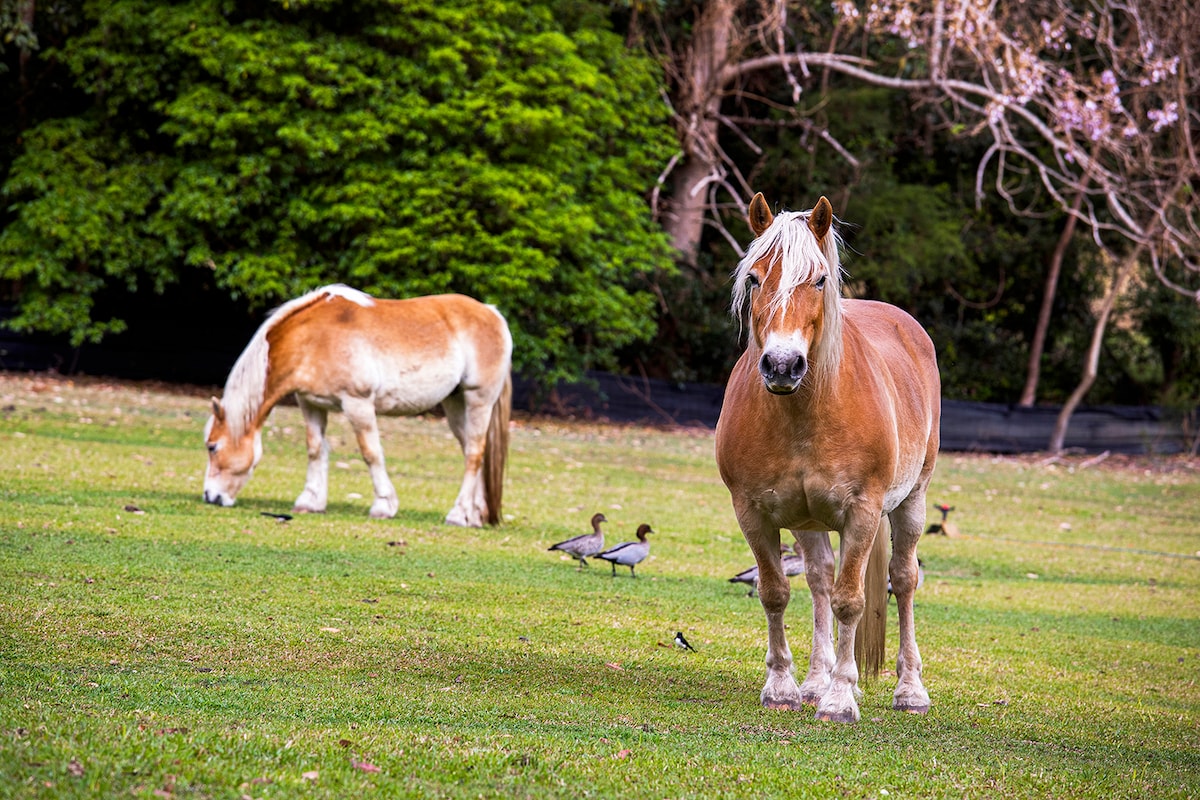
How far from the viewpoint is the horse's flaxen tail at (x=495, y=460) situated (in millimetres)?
12648

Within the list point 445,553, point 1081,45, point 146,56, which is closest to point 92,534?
point 445,553

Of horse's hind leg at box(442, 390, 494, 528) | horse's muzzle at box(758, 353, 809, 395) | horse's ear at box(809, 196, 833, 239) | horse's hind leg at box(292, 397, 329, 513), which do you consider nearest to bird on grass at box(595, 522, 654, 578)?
horse's hind leg at box(442, 390, 494, 528)

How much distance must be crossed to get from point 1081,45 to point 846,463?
32.4 meters

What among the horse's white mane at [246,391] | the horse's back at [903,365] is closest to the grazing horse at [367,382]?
the horse's white mane at [246,391]

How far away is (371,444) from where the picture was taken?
12.4 m

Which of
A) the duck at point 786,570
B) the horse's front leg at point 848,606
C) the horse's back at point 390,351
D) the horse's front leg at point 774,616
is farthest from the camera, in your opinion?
the horse's back at point 390,351

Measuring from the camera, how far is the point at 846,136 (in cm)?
3462

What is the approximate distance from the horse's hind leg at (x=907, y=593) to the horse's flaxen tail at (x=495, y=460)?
236 inches

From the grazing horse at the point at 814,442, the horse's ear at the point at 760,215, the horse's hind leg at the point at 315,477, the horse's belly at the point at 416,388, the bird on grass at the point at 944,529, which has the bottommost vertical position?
the bird on grass at the point at 944,529

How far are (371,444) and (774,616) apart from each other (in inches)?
267

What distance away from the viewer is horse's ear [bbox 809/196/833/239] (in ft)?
19.3

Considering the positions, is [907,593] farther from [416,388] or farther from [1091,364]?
[1091,364]

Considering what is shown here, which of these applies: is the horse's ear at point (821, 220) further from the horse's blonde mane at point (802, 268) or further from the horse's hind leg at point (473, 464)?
the horse's hind leg at point (473, 464)

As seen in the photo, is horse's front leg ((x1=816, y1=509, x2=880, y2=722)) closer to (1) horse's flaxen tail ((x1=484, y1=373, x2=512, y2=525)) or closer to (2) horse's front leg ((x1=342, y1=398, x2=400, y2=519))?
(1) horse's flaxen tail ((x1=484, y1=373, x2=512, y2=525))
